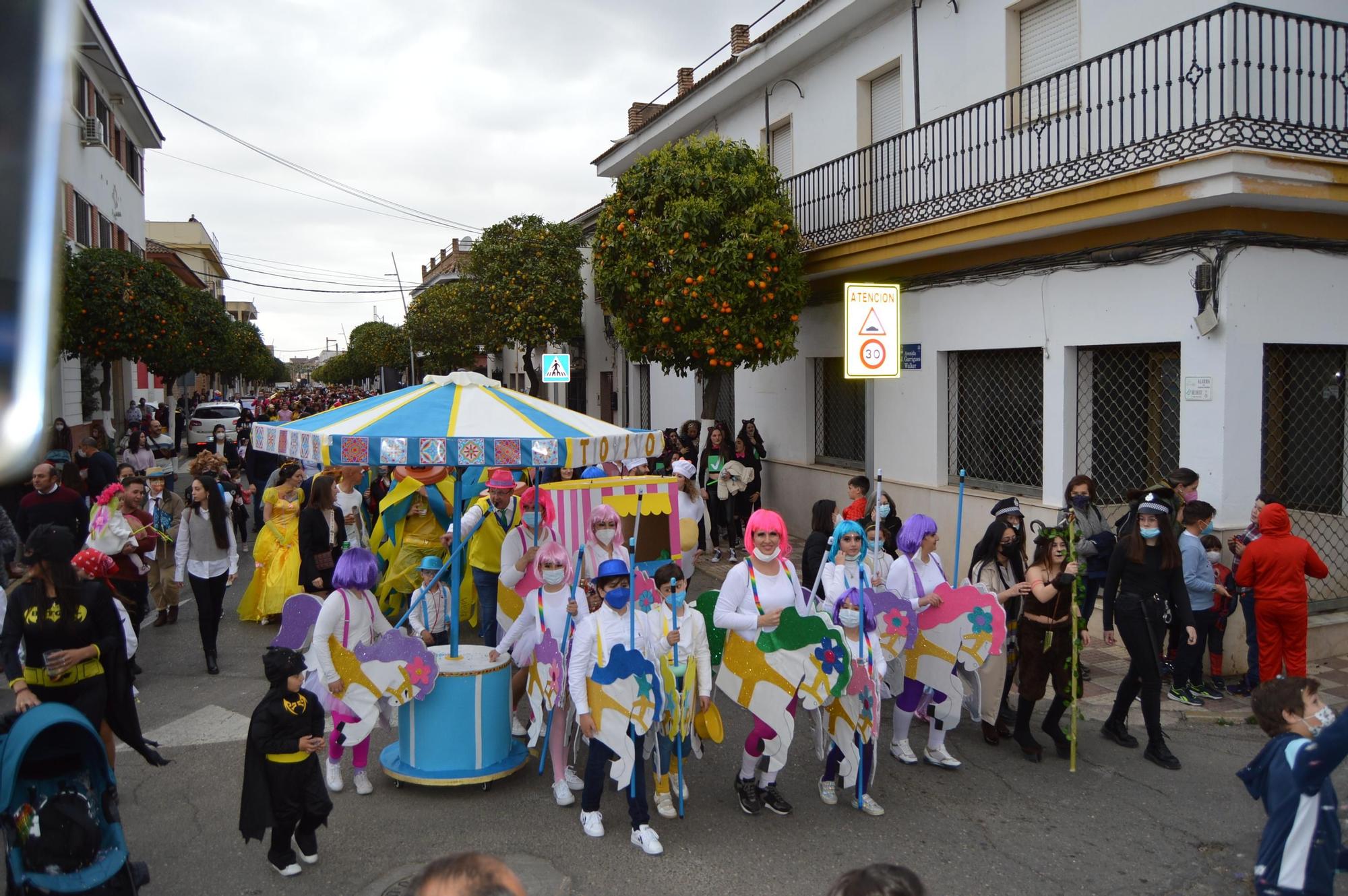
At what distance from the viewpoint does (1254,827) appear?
548 centimetres

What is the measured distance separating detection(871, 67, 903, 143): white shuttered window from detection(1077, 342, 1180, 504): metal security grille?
499 cm

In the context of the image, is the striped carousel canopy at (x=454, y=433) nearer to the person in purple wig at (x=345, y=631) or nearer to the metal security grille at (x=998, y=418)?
the person in purple wig at (x=345, y=631)

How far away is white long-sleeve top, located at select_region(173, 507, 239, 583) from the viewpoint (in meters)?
8.42

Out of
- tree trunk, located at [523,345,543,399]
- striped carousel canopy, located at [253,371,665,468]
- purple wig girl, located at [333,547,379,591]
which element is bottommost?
purple wig girl, located at [333,547,379,591]

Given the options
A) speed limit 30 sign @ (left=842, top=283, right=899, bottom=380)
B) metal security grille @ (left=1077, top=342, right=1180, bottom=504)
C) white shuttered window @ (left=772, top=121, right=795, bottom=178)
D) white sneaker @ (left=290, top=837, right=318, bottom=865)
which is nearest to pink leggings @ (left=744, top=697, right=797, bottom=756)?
white sneaker @ (left=290, top=837, right=318, bottom=865)

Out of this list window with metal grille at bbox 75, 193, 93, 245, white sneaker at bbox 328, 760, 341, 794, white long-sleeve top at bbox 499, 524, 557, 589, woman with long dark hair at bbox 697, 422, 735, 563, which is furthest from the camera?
window with metal grille at bbox 75, 193, 93, 245

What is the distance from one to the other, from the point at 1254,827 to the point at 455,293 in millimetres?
26900

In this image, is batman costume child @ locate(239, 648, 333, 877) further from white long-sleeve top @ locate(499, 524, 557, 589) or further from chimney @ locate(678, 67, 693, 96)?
chimney @ locate(678, 67, 693, 96)

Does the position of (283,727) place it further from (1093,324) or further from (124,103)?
(124,103)

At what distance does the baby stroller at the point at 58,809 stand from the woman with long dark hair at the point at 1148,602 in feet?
18.6

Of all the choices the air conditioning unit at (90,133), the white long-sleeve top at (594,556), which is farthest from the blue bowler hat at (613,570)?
the air conditioning unit at (90,133)

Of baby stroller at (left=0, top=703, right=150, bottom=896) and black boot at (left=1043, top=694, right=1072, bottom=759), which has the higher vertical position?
baby stroller at (left=0, top=703, right=150, bottom=896)

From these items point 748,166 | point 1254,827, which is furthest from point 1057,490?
point 748,166

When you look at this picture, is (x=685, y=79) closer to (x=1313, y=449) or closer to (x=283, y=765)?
(x=1313, y=449)
